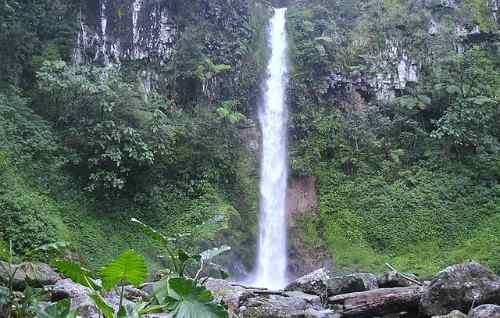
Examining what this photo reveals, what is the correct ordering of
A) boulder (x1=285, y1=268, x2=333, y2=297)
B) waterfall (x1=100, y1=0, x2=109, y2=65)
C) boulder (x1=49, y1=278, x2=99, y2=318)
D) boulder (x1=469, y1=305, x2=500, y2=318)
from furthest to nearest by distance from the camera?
waterfall (x1=100, y1=0, x2=109, y2=65)
boulder (x1=285, y1=268, x2=333, y2=297)
boulder (x1=469, y1=305, x2=500, y2=318)
boulder (x1=49, y1=278, x2=99, y2=318)

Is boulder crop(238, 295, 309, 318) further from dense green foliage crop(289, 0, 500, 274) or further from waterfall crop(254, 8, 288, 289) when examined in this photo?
dense green foliage crop(289, 0, 500, 274)

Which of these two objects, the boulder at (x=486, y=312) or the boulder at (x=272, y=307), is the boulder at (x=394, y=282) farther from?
the boulder at (x=486, y=312)

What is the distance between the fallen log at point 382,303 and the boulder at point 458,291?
1.00ft

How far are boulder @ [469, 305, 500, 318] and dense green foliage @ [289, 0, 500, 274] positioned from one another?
921cm

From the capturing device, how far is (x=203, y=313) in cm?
371

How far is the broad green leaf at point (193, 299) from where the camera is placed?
3719 mm

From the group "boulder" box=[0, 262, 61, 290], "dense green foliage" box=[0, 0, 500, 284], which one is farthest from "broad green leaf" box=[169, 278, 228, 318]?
"dense green foliage" box=[0, 0, 500, 284]

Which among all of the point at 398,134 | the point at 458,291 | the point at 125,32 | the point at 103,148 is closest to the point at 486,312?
the point at 458,291

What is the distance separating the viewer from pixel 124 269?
3.90m

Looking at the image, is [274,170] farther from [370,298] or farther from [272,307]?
[272,307]

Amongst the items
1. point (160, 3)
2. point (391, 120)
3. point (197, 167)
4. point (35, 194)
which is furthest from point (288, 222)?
point (160, 3)

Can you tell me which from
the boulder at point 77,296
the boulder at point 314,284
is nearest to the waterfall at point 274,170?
the boulder at point 314,284

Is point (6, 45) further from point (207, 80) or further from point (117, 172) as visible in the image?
point (207, 80)

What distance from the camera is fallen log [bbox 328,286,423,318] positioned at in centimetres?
756
